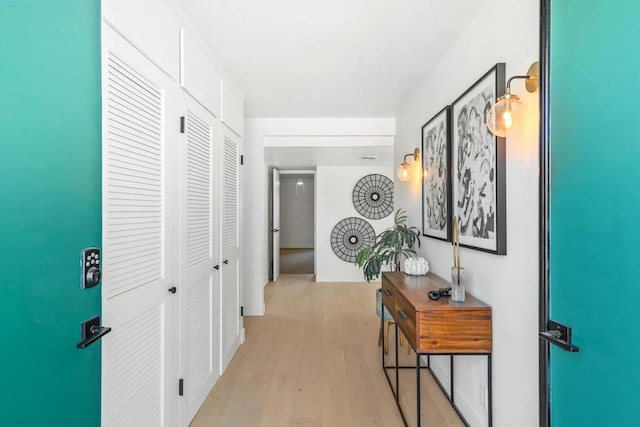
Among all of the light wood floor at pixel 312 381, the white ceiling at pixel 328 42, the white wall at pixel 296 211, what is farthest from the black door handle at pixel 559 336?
the white wall at pixel 296 211

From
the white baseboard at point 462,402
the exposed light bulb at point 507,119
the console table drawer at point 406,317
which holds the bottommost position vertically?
the white baseboard at point 462,402

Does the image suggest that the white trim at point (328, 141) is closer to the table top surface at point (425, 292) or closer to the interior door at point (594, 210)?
the table top surface at point (425, 292)

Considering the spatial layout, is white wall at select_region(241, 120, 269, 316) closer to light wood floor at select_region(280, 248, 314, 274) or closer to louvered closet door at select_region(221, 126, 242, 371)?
louvered closet door at select_region(221, 126, 242, 371)

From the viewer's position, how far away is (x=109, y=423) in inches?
51.1

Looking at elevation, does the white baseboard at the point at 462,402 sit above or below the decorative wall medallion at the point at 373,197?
below

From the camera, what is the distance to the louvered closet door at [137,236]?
1302mm

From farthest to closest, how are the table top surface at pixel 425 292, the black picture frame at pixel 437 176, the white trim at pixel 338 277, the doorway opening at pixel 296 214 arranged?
the doorway opening at pixel 296 214 < the white trim at pixel 338 277 < the black picture frame at pixel 437 176 < the table top surface at pixel 425 292

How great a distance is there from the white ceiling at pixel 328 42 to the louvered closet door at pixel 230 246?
2.14 feet

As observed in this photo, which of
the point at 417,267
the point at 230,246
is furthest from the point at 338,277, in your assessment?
the point at 417,267

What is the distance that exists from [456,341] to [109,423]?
164cm

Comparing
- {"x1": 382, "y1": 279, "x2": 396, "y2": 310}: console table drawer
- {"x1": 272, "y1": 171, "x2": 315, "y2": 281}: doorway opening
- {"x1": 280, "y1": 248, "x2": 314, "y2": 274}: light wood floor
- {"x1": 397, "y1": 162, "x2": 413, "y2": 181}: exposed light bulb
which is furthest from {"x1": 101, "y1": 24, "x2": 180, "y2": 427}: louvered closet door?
{"x1": 272, "y1": 171, "x2": 315, "y2": 281}: doorway opening

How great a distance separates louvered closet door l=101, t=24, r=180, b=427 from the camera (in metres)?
1.30

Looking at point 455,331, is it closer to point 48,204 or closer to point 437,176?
point 437,176

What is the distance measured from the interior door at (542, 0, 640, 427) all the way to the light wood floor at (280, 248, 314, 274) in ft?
20.6
